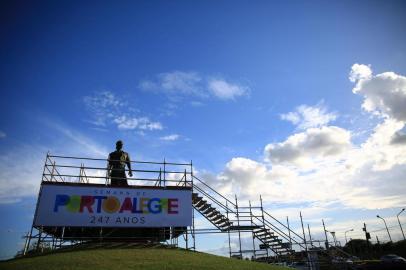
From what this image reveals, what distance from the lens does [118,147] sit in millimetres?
18094

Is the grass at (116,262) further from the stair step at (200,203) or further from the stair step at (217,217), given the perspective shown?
the stair step at (217,217)

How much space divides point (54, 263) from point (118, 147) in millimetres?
8379

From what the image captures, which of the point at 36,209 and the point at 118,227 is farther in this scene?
the point at 118,227

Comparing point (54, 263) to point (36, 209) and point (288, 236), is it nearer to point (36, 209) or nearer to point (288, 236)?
point (36, 209)

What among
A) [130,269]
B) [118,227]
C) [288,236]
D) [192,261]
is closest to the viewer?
[130,269]

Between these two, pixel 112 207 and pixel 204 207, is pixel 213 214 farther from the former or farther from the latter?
pixel 112 207

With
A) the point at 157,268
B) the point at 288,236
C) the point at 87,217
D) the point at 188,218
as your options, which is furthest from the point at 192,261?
the point at 288,236

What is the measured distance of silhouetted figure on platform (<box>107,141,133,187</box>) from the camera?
17.4 meters

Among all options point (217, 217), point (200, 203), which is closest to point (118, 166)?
point (200, 203)

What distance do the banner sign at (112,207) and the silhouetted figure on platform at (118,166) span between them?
2.29 feet

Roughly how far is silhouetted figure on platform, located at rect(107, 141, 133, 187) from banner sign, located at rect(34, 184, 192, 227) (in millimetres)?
699

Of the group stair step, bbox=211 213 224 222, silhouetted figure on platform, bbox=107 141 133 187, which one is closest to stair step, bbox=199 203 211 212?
stair step, bbox=211 213 224 222

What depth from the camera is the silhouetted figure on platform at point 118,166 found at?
1738 cm

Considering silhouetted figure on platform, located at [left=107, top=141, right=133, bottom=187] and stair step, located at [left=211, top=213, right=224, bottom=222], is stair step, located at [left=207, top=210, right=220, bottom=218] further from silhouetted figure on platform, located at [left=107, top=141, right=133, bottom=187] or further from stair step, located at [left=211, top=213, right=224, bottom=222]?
silhouetted figure on platform, located at [left=107, top=141, right=133, bottom=187]
